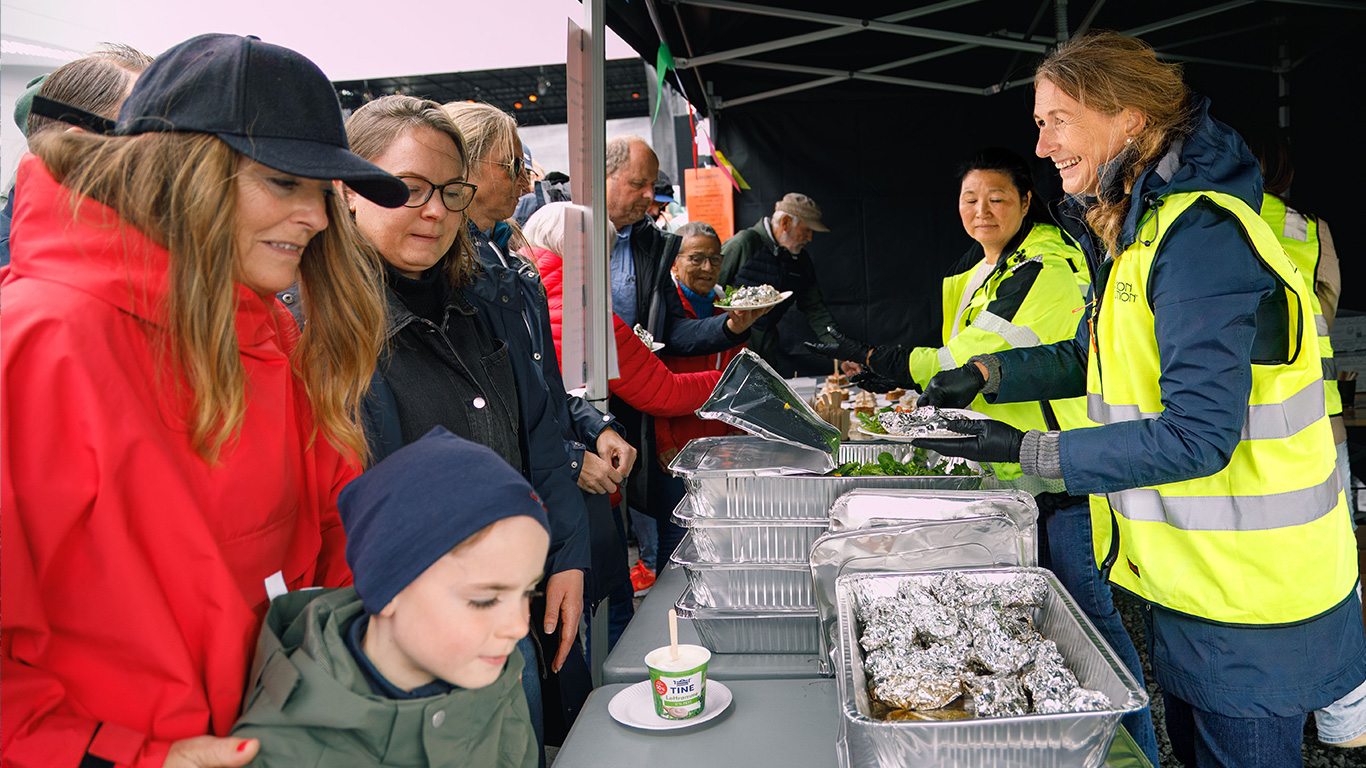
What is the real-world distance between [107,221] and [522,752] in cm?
80

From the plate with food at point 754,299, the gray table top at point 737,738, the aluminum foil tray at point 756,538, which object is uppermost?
the plate with food at point 754,299

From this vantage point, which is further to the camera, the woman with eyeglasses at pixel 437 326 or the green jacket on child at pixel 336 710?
the woman with eyeglasses at pixel 437 326

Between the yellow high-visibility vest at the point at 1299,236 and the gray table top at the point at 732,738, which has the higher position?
the yellow high-visibility vest at the point at 1299,236

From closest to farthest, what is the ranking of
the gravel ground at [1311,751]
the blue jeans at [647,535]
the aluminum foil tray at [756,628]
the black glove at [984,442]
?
the aluminum foil tray at [756,628]
the black glove at [984,442]
the gravel ground at [1311,751]
the blue jeans at [647,535]

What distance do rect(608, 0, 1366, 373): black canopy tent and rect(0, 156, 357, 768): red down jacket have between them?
2375 mm

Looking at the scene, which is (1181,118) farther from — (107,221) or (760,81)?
(760,81)

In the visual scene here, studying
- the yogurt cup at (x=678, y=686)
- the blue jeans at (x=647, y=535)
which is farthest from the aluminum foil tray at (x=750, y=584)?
the blue jeans at (x=647, y=535)

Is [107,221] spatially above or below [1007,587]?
above

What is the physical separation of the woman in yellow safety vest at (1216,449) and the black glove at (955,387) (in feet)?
2.25

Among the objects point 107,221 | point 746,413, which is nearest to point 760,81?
point 746,413

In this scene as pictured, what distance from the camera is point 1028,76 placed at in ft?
18.9

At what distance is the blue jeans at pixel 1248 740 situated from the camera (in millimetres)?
1526

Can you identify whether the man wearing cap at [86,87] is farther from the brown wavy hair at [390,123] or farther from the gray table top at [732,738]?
the gray table top at [732,738]

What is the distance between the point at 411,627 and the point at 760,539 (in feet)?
3.55
